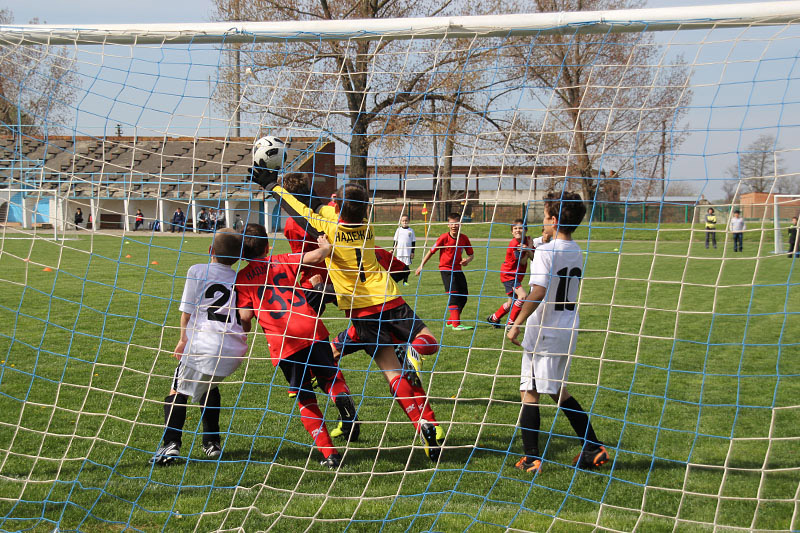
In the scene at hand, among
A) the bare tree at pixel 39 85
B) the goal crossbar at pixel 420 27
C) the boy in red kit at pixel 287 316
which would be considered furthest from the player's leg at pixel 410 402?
the bare tree at pixel 39 85

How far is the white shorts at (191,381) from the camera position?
4.10m

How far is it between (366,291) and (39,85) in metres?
2.52

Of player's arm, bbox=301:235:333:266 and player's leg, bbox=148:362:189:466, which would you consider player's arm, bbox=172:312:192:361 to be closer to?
player's leg, bbox=148:362:189:466

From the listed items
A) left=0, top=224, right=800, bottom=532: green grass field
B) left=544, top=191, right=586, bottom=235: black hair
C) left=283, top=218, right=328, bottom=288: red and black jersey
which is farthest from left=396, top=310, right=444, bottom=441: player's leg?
left=544, top=191, right=586, bottom=235: black hair

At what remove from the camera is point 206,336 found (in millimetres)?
4121

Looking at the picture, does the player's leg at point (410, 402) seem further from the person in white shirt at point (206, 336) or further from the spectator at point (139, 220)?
the spectator at point (139, 220)

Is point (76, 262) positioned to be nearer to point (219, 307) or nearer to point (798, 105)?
point (219, 307)

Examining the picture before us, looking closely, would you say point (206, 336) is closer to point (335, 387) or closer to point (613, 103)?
point (335, 387)

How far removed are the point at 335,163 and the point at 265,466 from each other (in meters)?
2.07

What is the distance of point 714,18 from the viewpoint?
3.43 m

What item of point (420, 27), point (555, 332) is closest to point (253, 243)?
point (420, 27)

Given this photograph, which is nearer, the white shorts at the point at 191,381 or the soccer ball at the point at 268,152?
the white shorts at the point at 191,381

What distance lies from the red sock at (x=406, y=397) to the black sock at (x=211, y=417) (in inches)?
47.3

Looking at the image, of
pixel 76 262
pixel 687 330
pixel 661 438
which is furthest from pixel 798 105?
pixel 76 262
